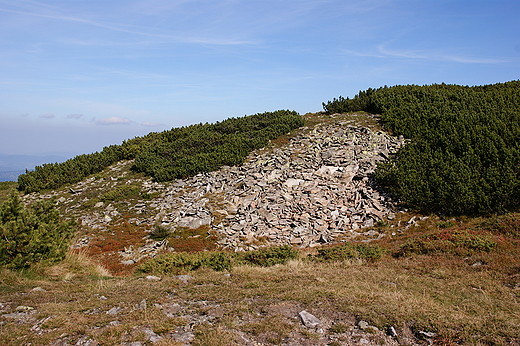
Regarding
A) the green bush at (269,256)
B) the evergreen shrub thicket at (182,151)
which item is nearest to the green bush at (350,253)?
the green bush at (269,256)

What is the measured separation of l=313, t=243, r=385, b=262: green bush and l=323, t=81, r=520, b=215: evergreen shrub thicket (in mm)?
6805

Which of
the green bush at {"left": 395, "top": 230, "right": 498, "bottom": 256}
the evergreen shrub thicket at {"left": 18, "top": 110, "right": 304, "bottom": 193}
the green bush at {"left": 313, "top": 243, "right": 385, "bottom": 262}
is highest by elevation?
the evergreen shrub thicket at {"left": 18, "top": 110, "right": 304, "bottom": 193}

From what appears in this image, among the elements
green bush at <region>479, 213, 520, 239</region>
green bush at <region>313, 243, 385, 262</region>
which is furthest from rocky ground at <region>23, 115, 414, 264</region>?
green bush at <region>479, 213, 520, 239</region>

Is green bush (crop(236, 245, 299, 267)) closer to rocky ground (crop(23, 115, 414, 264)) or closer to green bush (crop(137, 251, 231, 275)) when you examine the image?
green bush (crop(137, 251, 231, 275))

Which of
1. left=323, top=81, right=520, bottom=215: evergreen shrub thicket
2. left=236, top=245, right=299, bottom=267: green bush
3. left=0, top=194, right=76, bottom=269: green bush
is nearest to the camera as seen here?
left=0, top=194, right=76, bottom=269: green bush

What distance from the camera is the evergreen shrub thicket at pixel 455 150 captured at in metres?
17.7

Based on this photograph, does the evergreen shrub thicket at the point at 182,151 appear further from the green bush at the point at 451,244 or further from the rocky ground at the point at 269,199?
the green bush at the point at 451,244

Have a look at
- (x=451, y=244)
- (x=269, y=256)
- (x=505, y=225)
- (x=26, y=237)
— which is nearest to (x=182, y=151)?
(x=269, y=256)

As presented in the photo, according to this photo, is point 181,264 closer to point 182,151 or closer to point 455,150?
point 182,151

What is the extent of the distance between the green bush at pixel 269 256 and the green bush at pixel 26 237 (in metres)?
6.43

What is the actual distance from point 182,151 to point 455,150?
817 inches

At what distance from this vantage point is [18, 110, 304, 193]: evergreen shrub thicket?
83.5ft

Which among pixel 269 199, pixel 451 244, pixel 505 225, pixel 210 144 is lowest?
pixel 451 244

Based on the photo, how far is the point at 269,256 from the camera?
13.1m
